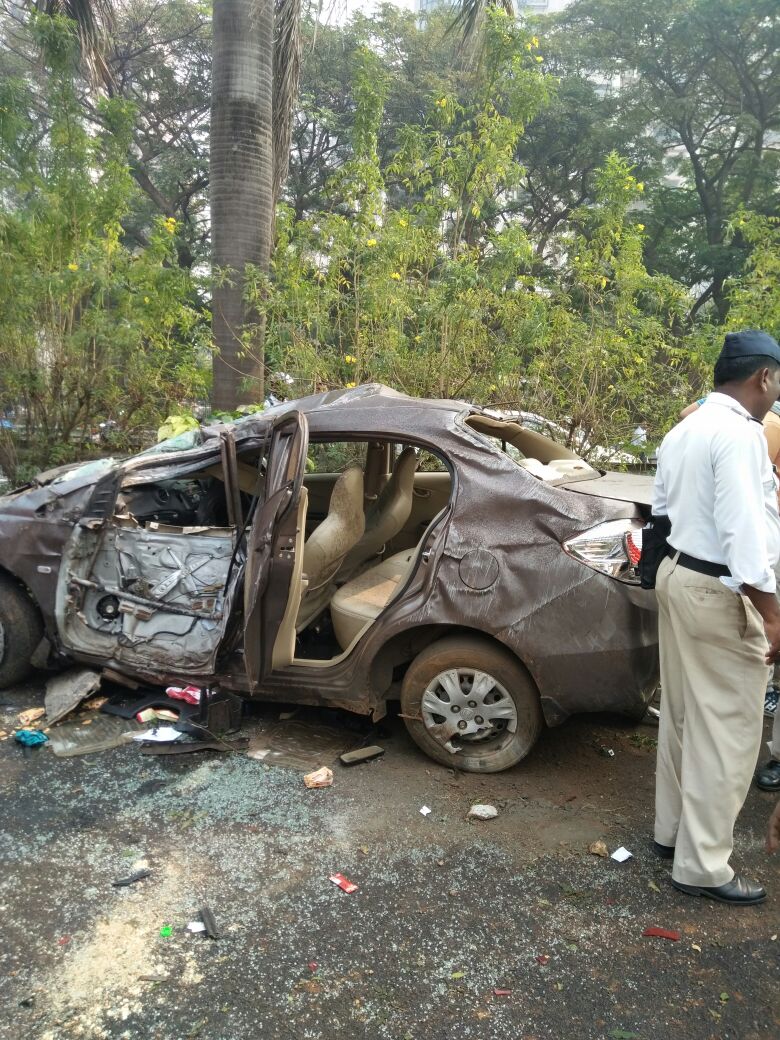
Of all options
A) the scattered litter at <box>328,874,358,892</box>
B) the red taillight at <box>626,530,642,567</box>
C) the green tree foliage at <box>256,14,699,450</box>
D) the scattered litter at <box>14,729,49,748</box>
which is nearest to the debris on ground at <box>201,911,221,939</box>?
the scattered litter at <box>328,874,358,892</box>

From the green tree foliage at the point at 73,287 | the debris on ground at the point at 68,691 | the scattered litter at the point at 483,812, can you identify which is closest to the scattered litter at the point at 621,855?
the scattered litter at the point at 483,812

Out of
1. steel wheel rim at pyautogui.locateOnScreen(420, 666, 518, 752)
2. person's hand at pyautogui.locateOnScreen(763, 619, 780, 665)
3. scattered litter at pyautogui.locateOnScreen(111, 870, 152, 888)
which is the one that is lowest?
scattered litter at pyautogui.locateOnScreen(111, 870, 152, 888)

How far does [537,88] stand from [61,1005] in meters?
7.45

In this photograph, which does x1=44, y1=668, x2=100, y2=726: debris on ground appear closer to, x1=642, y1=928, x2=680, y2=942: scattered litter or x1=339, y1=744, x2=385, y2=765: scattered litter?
x1=339, y1=744, x2=385, y2=765: scattered litter

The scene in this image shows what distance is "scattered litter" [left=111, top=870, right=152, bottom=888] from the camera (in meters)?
2.78

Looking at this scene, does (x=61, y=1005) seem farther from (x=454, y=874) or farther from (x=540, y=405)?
(x=540, y=405)

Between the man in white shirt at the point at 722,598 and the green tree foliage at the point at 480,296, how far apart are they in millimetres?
4004

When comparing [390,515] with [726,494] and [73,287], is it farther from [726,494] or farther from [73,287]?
[73,287]

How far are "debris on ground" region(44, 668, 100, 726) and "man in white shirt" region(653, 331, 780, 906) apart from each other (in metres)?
2.97

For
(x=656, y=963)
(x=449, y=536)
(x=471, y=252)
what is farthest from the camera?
(x=471, y=252)

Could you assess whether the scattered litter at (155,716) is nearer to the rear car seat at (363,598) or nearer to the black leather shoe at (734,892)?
the rear car seat at (363,598)

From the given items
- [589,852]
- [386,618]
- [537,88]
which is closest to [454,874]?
[589,852]

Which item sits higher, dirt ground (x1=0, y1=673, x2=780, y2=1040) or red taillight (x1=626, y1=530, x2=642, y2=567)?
red taillight (x1=626, y1=530, x2=642, y2=567)

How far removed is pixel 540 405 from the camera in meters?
7.11
